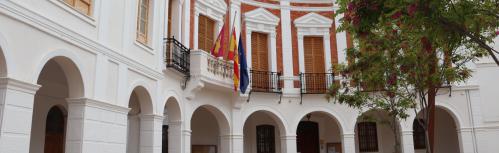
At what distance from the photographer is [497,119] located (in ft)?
56.9

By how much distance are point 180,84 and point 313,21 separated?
7.16 meters

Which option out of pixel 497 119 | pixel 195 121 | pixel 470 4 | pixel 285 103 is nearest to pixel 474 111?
pixel 497 119

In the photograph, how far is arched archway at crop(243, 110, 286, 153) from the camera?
64.4 ft

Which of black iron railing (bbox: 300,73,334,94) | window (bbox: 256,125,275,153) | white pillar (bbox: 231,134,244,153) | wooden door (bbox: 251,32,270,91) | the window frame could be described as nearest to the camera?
the window frame

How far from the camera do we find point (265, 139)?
1986cm

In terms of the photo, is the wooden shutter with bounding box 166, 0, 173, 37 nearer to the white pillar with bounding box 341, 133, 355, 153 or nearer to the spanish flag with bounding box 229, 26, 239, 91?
the spanish flag with bounding box 229, 26, 239, 91

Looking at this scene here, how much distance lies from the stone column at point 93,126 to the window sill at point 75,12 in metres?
1.51

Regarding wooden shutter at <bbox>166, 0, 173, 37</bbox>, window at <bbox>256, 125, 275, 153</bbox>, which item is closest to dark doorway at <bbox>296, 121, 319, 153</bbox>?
window at <bbox>256, 125, 275, 153</bbox>

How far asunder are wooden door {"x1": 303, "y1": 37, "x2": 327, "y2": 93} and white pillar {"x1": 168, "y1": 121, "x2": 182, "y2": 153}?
19.5 feet

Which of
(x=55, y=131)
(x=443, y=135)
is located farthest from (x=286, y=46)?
(x=55, y=131)

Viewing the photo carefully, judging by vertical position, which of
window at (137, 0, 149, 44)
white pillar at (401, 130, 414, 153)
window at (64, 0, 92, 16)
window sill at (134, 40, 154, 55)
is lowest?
white pillar at (401, 130, 414, 153)

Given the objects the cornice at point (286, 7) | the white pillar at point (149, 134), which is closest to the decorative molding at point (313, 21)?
the cornice at point (286, 7)

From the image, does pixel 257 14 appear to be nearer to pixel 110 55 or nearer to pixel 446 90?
pixel 446 90

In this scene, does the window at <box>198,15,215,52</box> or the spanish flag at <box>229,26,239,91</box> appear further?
the window at <box>198,15,215,52</box>
